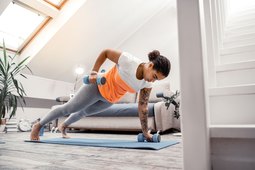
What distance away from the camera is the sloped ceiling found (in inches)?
158

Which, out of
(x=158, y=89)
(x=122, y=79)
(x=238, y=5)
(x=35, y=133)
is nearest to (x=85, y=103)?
(x=122, y=79)

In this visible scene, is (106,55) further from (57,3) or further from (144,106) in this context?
(57,3)

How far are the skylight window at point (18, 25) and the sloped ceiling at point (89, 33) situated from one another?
1.47 ft

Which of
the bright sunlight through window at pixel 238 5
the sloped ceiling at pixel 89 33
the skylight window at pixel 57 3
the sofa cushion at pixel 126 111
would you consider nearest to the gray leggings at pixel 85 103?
the sofa cushion at pixel 126 111

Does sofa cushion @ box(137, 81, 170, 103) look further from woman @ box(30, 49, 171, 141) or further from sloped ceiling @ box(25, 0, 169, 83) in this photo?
woman @ box(30, 49, 171, 141)

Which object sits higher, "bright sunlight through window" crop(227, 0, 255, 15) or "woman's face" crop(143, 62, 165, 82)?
"bright sunlight through window" crop(227, 0, 255, 15)

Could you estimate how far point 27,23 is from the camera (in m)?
4.09

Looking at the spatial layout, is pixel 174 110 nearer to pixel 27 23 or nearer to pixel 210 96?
pixel 210 96

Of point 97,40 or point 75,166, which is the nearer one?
point 75,166

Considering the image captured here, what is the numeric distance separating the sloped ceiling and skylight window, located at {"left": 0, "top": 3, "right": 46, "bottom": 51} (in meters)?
0.45

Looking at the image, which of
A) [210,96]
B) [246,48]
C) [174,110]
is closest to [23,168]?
[210,96]

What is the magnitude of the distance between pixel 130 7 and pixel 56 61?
1.89 meters

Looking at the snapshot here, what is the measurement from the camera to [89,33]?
4.34 m

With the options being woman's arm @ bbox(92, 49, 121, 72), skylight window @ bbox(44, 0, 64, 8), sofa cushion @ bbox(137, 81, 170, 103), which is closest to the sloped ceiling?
skylight window @ bbox(44, 0, 64, 8)
